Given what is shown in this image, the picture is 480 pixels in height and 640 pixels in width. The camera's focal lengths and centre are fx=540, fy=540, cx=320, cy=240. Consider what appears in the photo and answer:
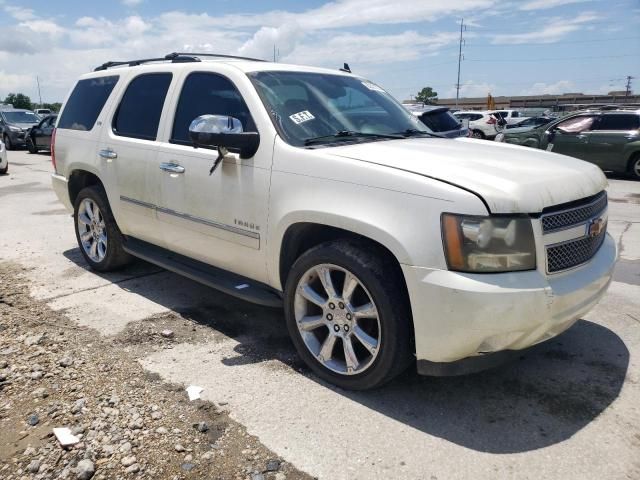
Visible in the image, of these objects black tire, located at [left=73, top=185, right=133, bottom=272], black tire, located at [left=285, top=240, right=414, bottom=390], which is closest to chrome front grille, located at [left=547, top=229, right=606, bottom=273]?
black tire, located at [left=285, top=240, right=414, bottom=390]

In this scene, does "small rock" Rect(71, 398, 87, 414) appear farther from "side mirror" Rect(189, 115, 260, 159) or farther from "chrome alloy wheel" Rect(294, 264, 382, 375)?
"side mirror" Rect(189, 115, 260, 159)

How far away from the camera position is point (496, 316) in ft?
8.34

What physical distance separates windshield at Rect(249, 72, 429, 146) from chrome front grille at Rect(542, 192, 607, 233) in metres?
1.30

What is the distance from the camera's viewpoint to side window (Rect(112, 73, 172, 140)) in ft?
14.4

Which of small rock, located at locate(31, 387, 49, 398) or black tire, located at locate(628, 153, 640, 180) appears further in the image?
black tire, located at locate(628, 153, 640, 180)

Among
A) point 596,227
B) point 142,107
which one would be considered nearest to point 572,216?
point 596,227

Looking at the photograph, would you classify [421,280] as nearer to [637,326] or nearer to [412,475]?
[412,475]

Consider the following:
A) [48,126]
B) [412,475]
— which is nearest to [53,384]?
[412,475]

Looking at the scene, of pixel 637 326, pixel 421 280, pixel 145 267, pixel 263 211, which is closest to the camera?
pixel 421 280

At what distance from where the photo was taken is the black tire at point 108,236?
5.10 m

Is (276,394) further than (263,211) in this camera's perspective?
No

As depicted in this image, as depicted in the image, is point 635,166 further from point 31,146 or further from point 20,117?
point 20,117

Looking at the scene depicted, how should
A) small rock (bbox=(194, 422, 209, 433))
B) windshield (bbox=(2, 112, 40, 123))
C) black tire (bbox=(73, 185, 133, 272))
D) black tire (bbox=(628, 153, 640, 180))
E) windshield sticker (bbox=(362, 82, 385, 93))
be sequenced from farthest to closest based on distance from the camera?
windshield (bbox=(2, 112, 40, 123)), black tire (bbox=(628, 153, 640, 180)), black tire (bbox=(73, 185, 133, 272)), windshield sticker (bbox=(362, 82, 385, 93)), small rock (bbox=(194, 422, 209, 433))

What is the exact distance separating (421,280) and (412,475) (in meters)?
0.90
